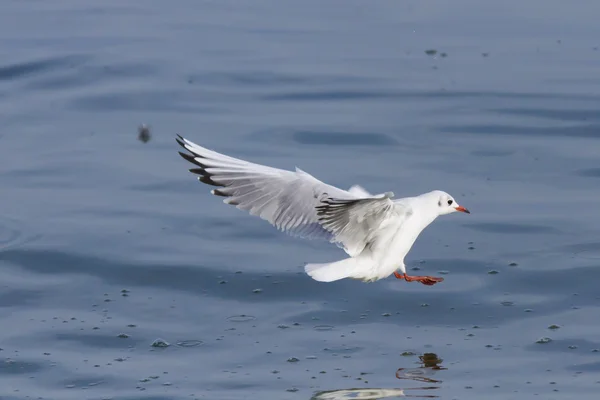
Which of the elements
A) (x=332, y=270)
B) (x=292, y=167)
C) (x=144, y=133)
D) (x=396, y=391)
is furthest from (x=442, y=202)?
(x=144, y=133)

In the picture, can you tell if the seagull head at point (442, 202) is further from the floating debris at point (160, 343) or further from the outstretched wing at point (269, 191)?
the floating debris at point (160, 343)

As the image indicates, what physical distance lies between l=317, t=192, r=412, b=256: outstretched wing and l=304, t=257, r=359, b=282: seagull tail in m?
0.09

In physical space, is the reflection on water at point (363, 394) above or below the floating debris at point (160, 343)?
below

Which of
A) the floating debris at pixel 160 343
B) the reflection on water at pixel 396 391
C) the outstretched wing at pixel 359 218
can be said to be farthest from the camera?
the floating debris at pixel 160 343

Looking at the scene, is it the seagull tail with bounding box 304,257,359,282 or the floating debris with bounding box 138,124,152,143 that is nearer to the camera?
the seagull tail with bounding box 304,257,359,282

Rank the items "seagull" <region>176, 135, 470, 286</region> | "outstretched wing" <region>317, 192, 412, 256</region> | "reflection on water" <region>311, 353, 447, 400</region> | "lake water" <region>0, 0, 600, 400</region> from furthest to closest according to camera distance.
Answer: "lake water" <region>0, 0, 600, 400</region> < "seagull" <region>176, 135, 470, 286</region> < "reflection on water" <region>311, 353, 447, 400</region> < "outstretched wing" <region>317, 192, 412, 256</region>

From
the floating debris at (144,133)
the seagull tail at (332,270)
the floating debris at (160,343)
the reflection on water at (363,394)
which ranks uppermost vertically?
the floating debris at (144,133)

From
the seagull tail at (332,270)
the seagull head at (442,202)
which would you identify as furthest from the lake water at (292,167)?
the seagull head at (442,202)

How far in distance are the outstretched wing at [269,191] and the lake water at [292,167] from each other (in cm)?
77

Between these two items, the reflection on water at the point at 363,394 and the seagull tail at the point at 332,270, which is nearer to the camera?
the reflection on water at the point at 363,394

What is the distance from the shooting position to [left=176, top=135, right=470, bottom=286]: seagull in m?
7.35

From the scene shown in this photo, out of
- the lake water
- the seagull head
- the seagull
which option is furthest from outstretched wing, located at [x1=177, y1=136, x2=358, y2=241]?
the lake water

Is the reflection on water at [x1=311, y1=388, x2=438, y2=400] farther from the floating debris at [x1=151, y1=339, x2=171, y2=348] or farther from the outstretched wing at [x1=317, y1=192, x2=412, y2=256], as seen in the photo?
the floating debris at [x1=151, y1=339, x2=171, y2=348]

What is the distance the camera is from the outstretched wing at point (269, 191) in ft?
25.0
